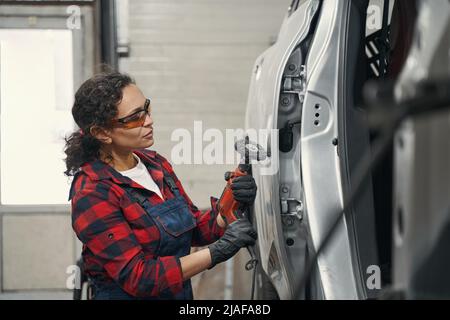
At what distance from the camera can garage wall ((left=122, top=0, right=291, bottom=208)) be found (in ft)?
21.0

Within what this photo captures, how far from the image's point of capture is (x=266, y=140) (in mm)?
3053

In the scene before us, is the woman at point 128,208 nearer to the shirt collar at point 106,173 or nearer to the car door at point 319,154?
the shirt collar at point 106,173

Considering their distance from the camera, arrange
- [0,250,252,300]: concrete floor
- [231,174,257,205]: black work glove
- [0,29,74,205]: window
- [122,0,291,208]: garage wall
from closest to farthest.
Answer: [231,174,257,205]: black work glove → [0,250,252,300]: concrete floor → [0,29,74,205]: window → [122,0,291,208]: garage wall

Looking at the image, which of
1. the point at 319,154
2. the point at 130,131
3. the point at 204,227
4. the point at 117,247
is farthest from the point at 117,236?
the point at 319,154

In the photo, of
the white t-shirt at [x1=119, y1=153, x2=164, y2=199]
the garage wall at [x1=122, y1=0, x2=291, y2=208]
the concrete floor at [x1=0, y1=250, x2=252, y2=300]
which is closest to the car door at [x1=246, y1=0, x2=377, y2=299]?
the white t-shirt at [x1=119, y1=153, x2=164, y2=199]

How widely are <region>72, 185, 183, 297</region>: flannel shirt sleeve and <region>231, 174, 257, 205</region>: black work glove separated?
16.7 inches

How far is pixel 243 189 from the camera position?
3021 mm

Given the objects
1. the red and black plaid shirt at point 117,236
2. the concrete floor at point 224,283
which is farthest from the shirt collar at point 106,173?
the concrete floor at point 224,283

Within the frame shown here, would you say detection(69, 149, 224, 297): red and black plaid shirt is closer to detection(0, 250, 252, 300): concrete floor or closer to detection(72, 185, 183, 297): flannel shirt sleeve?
detection(72, 185, 183, 297): flannel shirt sleeve

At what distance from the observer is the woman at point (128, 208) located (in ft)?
8.86

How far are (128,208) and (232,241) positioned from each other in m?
0.41
